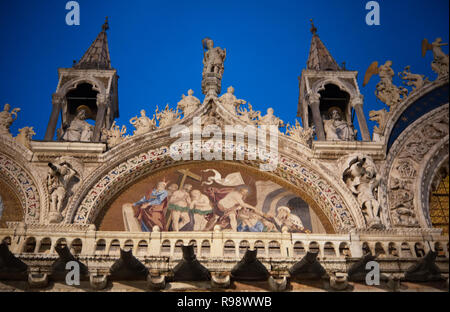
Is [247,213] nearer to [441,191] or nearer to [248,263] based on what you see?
[248,263]

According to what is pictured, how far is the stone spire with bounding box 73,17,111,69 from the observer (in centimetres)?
1474

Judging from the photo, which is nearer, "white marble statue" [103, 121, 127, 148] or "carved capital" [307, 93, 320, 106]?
"white marble statue" [103, 121, 127, 148]

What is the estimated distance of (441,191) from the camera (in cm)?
1229

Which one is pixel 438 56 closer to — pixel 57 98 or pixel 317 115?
pixel 317 115

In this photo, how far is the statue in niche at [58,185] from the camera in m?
10.9

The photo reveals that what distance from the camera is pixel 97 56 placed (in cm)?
1519

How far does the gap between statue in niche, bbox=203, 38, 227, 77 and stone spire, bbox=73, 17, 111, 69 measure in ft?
9.10

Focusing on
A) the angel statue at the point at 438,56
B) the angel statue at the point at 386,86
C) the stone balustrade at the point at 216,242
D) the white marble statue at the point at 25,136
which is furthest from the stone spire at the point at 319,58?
the white marble statue at the point at 25,136

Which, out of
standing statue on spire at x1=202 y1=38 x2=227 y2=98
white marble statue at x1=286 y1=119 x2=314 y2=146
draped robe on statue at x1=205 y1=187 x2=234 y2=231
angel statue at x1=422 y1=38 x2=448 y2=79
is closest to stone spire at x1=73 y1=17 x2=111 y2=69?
standing statue on spire at x1=202 y1=38 x2=227 y2=98

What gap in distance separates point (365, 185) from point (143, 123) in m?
5.53

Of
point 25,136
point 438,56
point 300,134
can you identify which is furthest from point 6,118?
point 438,56

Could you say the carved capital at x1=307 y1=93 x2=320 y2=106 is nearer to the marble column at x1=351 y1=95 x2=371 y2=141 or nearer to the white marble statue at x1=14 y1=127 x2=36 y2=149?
the marble column at x1=351 y1=95 x2=371 y2=141

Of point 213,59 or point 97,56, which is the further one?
point 97,56
